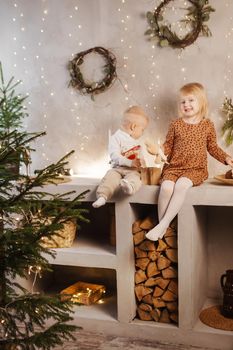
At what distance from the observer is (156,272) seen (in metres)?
3.07

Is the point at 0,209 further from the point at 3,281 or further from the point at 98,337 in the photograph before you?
the point at 98,337

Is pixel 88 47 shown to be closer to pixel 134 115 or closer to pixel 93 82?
pixel 93 82

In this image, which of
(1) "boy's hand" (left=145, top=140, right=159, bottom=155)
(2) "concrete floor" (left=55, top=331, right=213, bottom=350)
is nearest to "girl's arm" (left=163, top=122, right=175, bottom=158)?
(1) "boy's hand" (left=145, top=140, right=159, bottom=155)

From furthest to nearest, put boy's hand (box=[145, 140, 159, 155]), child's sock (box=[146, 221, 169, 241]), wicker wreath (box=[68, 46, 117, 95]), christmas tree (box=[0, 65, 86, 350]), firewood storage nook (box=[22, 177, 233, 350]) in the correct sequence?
1. wicker wreath (box=[68, 46, 117, 95])
2. boy's hand (box=[145, 140, 159, 155])
3. firewood storage nook (box=[22, 177, 233, 350])
4. child's sock (box=[146, 221, 169, 241])
5. christmas tree (box=[0, 65, 86, 350])

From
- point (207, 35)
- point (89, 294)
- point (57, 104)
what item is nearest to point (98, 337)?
point (89, 294)

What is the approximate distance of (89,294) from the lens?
342cm

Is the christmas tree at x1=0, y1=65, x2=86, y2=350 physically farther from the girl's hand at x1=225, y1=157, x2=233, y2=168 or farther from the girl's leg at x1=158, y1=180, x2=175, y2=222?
the girl's hand at x1=225, y1=157, x2=233, y2=168

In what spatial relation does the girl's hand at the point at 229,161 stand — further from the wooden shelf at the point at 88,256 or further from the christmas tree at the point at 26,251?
the christmas tree at the point at 26,251

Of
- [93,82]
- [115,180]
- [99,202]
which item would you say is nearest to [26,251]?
[99,202]

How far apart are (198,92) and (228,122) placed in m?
0.35

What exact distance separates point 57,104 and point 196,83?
111 centimetres

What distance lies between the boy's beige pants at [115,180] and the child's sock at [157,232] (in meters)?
0.26

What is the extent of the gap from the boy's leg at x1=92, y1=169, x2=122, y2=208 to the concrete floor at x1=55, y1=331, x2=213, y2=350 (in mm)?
856

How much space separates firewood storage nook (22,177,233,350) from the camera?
2.96m
